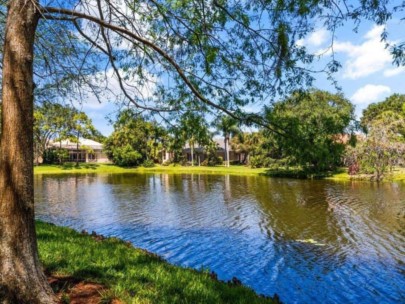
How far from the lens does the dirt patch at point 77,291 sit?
498 cm

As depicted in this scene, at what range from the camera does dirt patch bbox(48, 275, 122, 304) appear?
498 centimetres

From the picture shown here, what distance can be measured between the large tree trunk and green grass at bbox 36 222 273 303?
1.38 meters

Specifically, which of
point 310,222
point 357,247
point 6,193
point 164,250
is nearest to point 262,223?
point 310,222

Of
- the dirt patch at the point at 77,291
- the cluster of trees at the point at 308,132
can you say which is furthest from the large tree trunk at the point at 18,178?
the cluster of trees at the point at 308,132

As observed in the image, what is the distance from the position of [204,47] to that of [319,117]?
8.99 feet

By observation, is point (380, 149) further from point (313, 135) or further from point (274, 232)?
point (313, 135)

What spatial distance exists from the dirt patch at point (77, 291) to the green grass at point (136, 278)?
16 centimetres

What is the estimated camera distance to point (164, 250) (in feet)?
44.1

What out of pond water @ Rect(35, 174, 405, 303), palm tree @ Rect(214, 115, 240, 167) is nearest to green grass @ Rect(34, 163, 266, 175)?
pond water @ Rect(35, 174, 405, 303)

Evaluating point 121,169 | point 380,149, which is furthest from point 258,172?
point 121,169

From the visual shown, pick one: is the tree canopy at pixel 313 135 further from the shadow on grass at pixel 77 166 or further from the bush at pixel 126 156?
the shadow on grass at pixel 77 166

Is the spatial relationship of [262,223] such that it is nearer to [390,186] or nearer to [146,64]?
[146,64]

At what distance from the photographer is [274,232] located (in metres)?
16.5

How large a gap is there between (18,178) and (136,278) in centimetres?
303
